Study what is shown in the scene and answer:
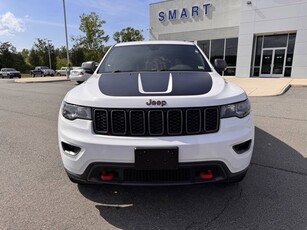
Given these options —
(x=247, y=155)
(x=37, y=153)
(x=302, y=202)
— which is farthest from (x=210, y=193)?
(x=37, y=153)

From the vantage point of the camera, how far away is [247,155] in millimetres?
2436

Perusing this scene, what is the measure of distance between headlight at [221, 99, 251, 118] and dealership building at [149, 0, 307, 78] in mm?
21154

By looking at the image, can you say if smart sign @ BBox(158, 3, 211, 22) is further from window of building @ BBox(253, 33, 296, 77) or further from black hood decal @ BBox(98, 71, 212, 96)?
black hood decal @ BBox(98, 71, 212, 96)

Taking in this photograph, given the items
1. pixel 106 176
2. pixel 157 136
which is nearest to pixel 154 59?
pixel 157 136

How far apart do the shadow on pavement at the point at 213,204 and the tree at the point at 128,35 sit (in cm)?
5051

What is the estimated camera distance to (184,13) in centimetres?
2739

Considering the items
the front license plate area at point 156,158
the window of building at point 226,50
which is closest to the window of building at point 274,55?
the window of building at point 226,50

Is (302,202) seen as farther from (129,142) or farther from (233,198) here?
(129,142)

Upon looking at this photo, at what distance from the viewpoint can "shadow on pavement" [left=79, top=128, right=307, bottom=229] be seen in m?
2.38

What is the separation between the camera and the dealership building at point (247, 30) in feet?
65.8

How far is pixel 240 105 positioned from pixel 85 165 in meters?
1.61

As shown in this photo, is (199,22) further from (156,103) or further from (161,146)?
(161,146)

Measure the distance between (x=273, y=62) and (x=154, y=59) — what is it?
21.2 m

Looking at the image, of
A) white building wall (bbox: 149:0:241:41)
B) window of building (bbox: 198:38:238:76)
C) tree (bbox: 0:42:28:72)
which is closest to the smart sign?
white building wall (bbox: 149:0:241:41)
